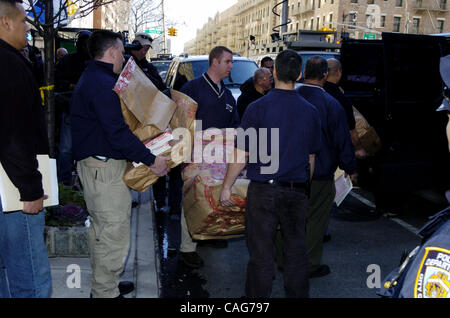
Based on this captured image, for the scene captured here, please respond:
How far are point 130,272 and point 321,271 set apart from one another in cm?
187

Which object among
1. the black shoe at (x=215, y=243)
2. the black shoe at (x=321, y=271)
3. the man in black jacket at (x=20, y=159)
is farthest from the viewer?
the black shoe at (x=215, y=243)

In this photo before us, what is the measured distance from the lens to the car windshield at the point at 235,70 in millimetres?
9328

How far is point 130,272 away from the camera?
4.16 metres

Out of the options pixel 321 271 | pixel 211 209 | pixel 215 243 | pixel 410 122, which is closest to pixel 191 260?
pixel 215 243

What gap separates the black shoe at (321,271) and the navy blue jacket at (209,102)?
1.76 meters

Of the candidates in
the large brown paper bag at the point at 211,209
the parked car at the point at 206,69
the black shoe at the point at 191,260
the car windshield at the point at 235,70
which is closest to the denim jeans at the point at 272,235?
the large brown paper bag at the point at 211,209

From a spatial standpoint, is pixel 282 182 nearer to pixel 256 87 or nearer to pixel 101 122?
pixel 101 122

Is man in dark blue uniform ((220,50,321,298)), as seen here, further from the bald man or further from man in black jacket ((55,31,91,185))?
man in black jacket ((55,31,91,185))

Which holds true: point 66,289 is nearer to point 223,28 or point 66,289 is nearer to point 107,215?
point 107,215

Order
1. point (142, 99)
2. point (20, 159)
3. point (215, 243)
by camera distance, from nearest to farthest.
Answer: point (20, 159), point (142, 99), point (215, 243)

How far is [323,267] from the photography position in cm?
442

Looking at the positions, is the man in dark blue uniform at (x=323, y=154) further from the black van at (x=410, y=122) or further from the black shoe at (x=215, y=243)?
the black van at (x=410, y=122)
